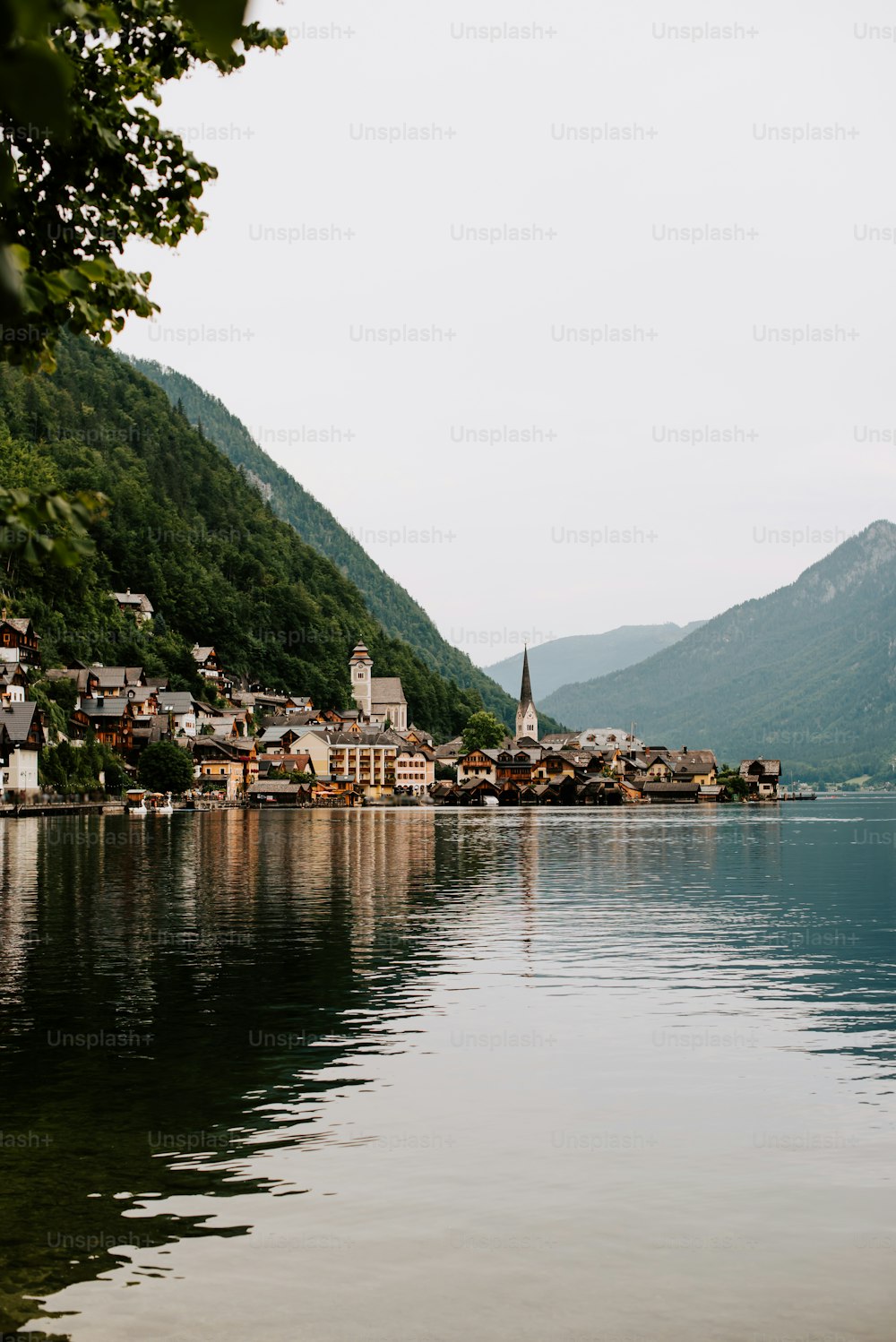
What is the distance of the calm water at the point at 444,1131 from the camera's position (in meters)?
12.2

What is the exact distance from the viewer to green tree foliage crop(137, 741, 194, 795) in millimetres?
170000

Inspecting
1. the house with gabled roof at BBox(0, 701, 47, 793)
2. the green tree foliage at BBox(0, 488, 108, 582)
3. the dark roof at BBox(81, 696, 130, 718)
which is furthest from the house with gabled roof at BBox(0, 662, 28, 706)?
the green tree foliage at BBox(0, 488, 108, 582)

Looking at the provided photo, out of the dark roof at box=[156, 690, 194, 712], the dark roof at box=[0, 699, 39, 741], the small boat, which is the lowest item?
the small boat

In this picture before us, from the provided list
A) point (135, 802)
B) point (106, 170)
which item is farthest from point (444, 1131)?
point (135, 802)

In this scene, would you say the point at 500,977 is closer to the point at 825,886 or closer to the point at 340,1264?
the point at 340,1264

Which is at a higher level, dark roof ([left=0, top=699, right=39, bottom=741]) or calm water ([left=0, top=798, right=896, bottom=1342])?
dark roof ([left=0, top=699, right=39, bottom=741])

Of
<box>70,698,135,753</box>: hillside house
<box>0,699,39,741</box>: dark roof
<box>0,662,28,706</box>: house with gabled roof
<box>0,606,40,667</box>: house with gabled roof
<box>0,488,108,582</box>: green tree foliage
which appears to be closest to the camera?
<box>0,488,108,582</box>: green tree foliage

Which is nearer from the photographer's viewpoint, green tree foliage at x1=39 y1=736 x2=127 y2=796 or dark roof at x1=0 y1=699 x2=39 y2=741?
dark roof at x1=0 y1=699 x2=39 y2=741

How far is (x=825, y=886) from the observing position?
6106 cm

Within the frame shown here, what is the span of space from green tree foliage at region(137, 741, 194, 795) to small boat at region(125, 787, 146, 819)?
8.51 m

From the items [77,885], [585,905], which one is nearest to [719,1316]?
[585,905]

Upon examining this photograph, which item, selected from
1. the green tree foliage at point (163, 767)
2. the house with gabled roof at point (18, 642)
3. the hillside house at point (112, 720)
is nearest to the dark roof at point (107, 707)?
the hillside house at point (112, 720)

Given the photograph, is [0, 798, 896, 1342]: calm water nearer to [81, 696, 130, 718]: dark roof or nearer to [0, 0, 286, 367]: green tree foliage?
[0, 0, 286, 367]: green tree foliage

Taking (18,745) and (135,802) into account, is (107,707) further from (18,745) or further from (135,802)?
(18,745)
